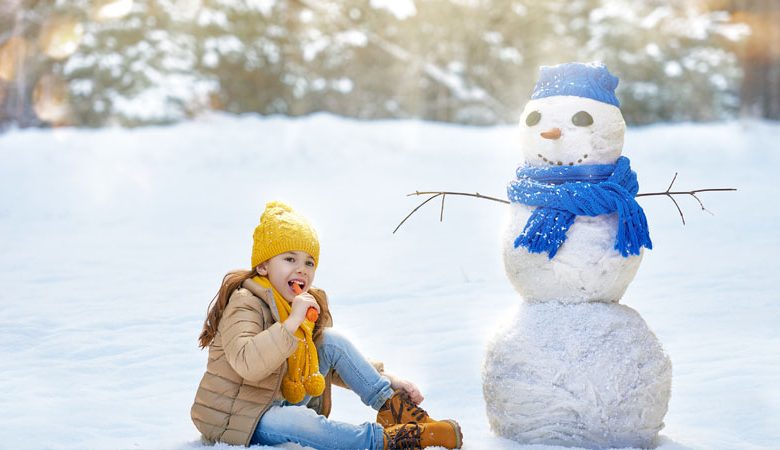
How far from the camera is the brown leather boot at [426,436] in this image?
9.82ft

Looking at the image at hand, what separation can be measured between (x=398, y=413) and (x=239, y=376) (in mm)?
566

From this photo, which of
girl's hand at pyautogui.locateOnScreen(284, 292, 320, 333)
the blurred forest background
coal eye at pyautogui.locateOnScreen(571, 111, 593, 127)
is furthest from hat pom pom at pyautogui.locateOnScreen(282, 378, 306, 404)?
the blurred forest background

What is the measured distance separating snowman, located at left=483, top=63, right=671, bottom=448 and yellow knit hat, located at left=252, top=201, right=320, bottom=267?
0.69 m

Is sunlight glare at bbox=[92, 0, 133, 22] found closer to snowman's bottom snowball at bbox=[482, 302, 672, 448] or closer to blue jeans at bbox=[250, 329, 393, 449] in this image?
blue jeans at bbox=[250, 329, 393, 449]

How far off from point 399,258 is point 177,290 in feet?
5.84

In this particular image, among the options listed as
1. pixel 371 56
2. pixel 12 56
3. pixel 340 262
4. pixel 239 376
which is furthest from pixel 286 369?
pixel 12 56

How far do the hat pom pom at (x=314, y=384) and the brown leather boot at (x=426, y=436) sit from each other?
0.85ft

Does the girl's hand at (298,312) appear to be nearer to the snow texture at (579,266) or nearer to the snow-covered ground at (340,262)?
the snow-covered ground at (340,262)

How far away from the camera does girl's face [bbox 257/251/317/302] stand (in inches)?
123

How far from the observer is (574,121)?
10.4 feet

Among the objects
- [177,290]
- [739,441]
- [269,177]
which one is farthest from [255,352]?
[269,177]

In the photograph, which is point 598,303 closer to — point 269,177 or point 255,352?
point 255,352

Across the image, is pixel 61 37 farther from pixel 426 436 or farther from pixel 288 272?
pixel 426 436

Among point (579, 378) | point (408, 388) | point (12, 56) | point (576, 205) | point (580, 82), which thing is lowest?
point (408, 388)
